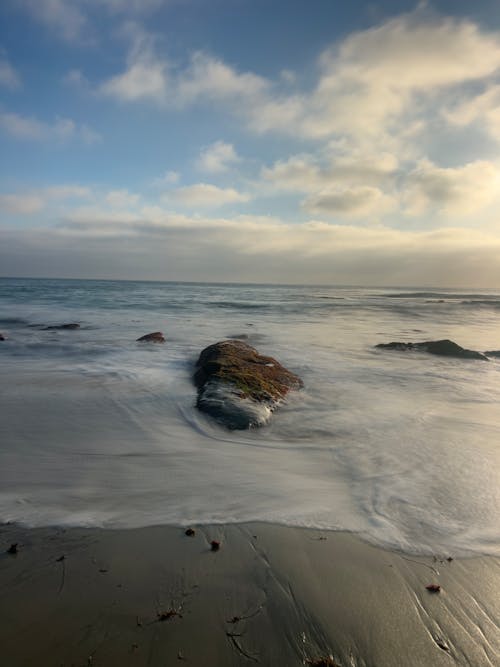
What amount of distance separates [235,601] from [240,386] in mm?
3838

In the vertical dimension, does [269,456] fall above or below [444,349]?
below

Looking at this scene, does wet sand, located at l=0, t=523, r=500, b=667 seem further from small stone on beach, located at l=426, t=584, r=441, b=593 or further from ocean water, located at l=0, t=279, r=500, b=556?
ocean water, located at l=0, t=279, r=500, b=556

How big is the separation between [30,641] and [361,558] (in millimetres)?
1869

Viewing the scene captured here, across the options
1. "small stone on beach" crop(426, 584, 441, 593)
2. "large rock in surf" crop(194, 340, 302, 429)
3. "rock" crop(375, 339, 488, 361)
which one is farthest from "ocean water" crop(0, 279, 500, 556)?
"rock" crop(375, 339, 488, 361)

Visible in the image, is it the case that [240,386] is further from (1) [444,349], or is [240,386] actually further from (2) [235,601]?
(1) [444,349]

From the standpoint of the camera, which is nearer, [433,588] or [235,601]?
[235,601]

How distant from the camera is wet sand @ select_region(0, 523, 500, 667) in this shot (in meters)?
1.84

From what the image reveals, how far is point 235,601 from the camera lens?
213 cm

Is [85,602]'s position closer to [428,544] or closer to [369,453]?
[428,544]

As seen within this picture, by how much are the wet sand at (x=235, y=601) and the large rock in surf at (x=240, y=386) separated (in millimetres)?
2293

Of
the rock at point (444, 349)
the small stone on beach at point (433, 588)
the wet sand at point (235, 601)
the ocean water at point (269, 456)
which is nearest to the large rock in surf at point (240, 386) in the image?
the ocean water at point (269, 456)

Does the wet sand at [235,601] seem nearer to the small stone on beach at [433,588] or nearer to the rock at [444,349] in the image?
the small stone on beach at [433,588]

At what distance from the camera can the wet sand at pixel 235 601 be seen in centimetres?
184

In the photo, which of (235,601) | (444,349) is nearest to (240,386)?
(235,601)
